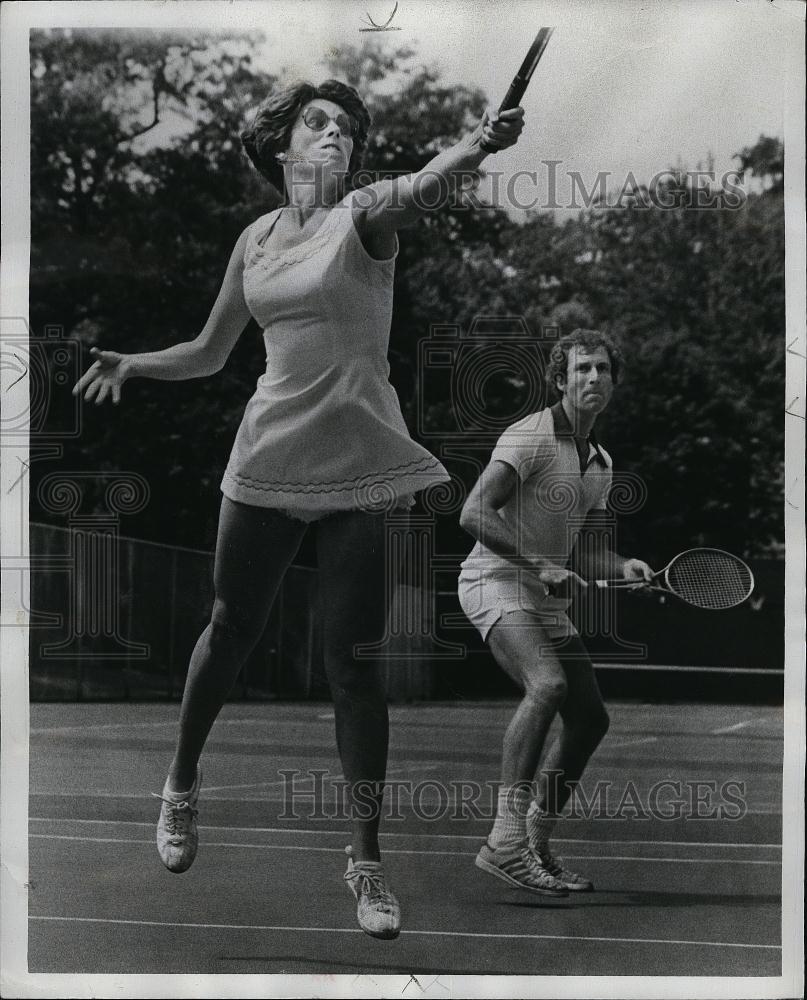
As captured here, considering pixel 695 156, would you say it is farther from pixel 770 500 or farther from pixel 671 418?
pixel 770 500

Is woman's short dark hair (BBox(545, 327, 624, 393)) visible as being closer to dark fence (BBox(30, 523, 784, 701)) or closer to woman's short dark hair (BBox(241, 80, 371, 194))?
dark fence (BBox(30, 523, 784, 701))

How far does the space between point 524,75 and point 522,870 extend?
2733 millimetres

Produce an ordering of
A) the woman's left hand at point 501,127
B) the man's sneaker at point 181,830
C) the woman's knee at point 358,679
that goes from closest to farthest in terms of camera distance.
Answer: the woman's left hand at point 501,127, the woman's knee at point 358,679, the man's sneaker at point 181,830

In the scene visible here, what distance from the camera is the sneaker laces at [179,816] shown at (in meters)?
4.55

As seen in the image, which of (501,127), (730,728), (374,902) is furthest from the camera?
(730,728)

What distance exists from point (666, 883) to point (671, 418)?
1.64 meters

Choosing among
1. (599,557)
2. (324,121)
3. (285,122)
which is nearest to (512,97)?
(324,121)

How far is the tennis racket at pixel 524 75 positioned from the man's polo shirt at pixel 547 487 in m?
0.99

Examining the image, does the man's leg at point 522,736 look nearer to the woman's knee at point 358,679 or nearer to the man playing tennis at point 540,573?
the man playing tennis at point 540,573

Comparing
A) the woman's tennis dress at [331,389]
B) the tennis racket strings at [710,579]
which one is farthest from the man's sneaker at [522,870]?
the woman's tennis dress at [331,389]

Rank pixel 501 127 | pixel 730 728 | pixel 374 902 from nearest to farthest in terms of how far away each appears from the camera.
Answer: pixel 501 127 → pixel 374 902 → pixel 730 728

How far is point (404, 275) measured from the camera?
4.46m

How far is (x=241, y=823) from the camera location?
4.55m

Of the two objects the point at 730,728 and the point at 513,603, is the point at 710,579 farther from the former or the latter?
the point at 513,603
